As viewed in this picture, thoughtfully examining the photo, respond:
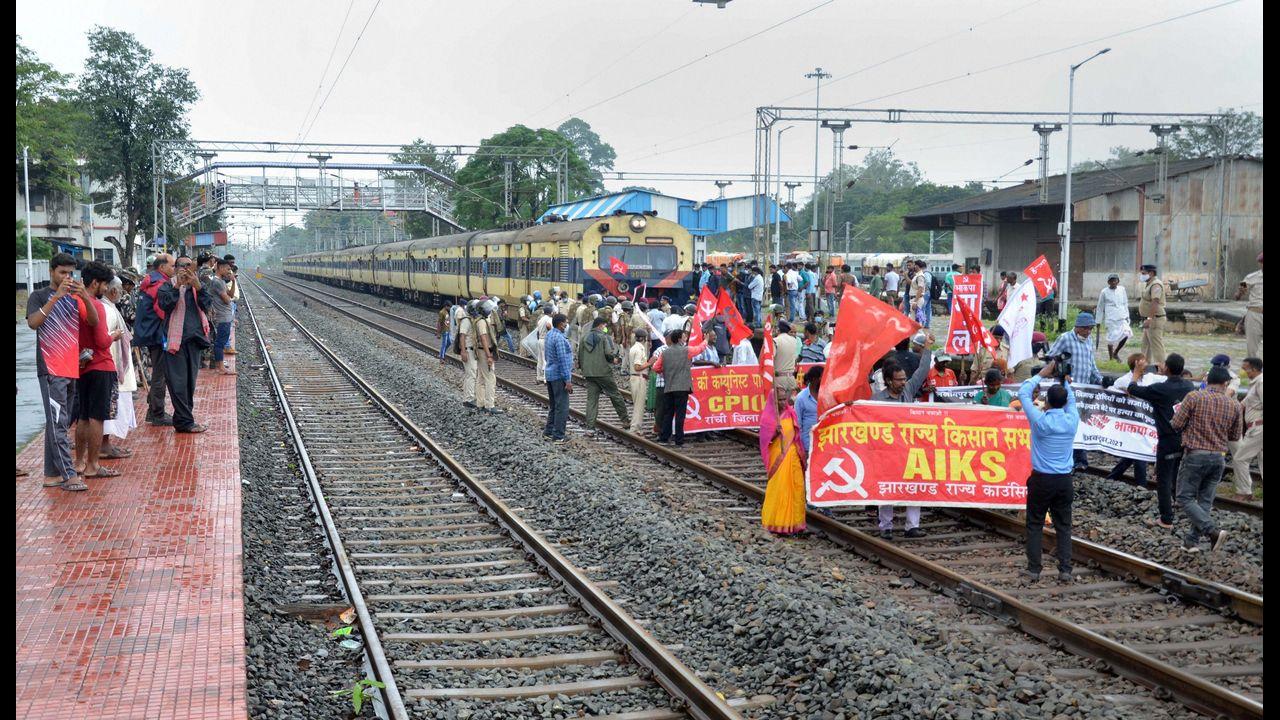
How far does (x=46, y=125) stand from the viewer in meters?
43.1

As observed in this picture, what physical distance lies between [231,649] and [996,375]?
6.70 m

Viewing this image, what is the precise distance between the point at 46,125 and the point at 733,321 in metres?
37.6

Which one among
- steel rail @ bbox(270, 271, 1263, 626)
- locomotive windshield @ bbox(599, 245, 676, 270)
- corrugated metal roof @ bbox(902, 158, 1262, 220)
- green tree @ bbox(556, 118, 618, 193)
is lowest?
steel rail @ bbox(270, 271, 1263, 626)

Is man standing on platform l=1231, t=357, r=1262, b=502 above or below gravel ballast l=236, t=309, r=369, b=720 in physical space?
above

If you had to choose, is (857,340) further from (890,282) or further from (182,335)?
(890,282)

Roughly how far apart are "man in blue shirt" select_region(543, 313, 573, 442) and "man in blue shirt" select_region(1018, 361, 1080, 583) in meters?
6.64

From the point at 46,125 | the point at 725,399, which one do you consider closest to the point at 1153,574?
the point at 725,399

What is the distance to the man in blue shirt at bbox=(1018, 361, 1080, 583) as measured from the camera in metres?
8.28

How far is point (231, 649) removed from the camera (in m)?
6.03

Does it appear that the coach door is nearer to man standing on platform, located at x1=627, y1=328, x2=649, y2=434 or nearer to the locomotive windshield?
the locomotive windshield

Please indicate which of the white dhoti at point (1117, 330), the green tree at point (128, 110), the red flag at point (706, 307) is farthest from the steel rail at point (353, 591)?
the green tree at point (128, 110)

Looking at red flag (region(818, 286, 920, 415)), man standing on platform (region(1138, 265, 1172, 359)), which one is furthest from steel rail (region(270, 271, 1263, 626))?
man standing on platform (region(1138, 265, 1172, 359))

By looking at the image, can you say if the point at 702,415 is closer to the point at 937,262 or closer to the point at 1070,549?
the point at 1070,549

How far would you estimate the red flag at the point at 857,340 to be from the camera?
29.2ft
